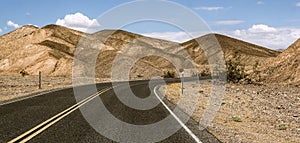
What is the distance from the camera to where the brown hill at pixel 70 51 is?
73.5 metres

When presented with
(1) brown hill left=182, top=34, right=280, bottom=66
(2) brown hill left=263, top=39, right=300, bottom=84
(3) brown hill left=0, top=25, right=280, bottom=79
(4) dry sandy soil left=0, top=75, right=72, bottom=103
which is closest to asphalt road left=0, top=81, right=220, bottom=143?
(4) dry sandy soil left=0, top=75, right=72, bottom=103

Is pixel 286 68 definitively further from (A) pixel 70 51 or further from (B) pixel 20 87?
(A) pixel 70 51

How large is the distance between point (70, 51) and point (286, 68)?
75389 millimetres

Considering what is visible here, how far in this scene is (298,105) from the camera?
1877 centimetres

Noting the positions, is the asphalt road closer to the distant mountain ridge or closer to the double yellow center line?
the double yellow center line

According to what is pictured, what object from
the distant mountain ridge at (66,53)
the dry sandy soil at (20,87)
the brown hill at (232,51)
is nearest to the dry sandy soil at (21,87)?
the dry sandy soil at (20,87)

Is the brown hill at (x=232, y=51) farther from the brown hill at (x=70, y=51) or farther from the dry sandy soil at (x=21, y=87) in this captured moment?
the dry sandy soil at (x=21, y=87)

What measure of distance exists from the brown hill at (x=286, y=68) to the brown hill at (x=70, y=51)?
8.98 m

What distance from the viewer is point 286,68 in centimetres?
3170

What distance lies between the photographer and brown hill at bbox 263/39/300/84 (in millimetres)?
30389

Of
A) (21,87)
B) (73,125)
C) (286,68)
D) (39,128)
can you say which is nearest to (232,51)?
(286,68)

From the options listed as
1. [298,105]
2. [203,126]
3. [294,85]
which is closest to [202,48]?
[294,85]

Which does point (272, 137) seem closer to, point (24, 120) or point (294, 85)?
point (24, 120)

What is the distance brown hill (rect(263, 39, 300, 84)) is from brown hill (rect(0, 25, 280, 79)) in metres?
8.98
